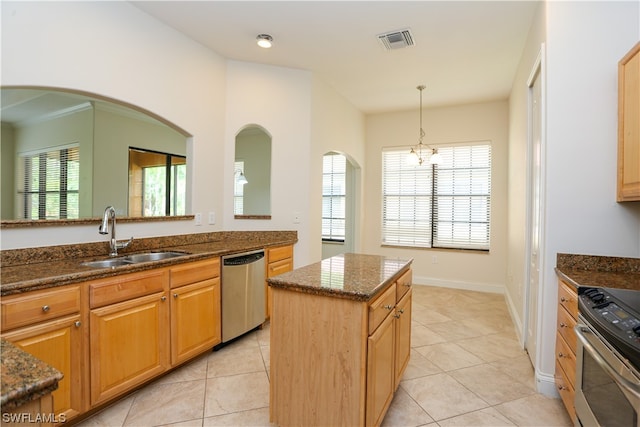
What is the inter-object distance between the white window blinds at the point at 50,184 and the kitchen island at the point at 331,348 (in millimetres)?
4318

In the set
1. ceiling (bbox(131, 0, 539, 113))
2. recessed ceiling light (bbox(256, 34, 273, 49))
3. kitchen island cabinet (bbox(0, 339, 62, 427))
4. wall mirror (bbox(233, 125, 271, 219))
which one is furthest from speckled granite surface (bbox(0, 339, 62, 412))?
wall mirror (bbox(233, 125, 271, 219))

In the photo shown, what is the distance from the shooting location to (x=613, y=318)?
1.34 meters

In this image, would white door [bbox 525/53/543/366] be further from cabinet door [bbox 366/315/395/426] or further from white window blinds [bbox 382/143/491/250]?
white window blinds [bbox 382/143/491/250]

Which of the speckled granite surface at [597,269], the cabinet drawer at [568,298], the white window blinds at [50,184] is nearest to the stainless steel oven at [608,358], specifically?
the cabinet drawer at [568,298]

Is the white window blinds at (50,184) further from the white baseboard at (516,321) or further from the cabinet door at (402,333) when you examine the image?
the white baseboard at (516,321)

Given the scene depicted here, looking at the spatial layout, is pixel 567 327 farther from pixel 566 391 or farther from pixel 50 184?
pixel 50 184

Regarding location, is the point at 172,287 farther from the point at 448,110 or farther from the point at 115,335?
the point at 448,110

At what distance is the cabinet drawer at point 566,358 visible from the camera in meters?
1.77

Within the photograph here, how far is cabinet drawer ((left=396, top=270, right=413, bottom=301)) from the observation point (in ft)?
6.48

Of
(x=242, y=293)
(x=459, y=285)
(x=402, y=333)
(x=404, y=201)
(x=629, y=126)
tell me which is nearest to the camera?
(x=629, y=126)

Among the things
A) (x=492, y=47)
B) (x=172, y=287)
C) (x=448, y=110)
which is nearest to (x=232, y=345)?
(x=172, y=287)

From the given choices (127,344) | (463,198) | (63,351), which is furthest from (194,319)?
(463,198)

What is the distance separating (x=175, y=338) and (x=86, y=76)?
202 cm

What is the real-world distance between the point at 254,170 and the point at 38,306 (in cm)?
492
